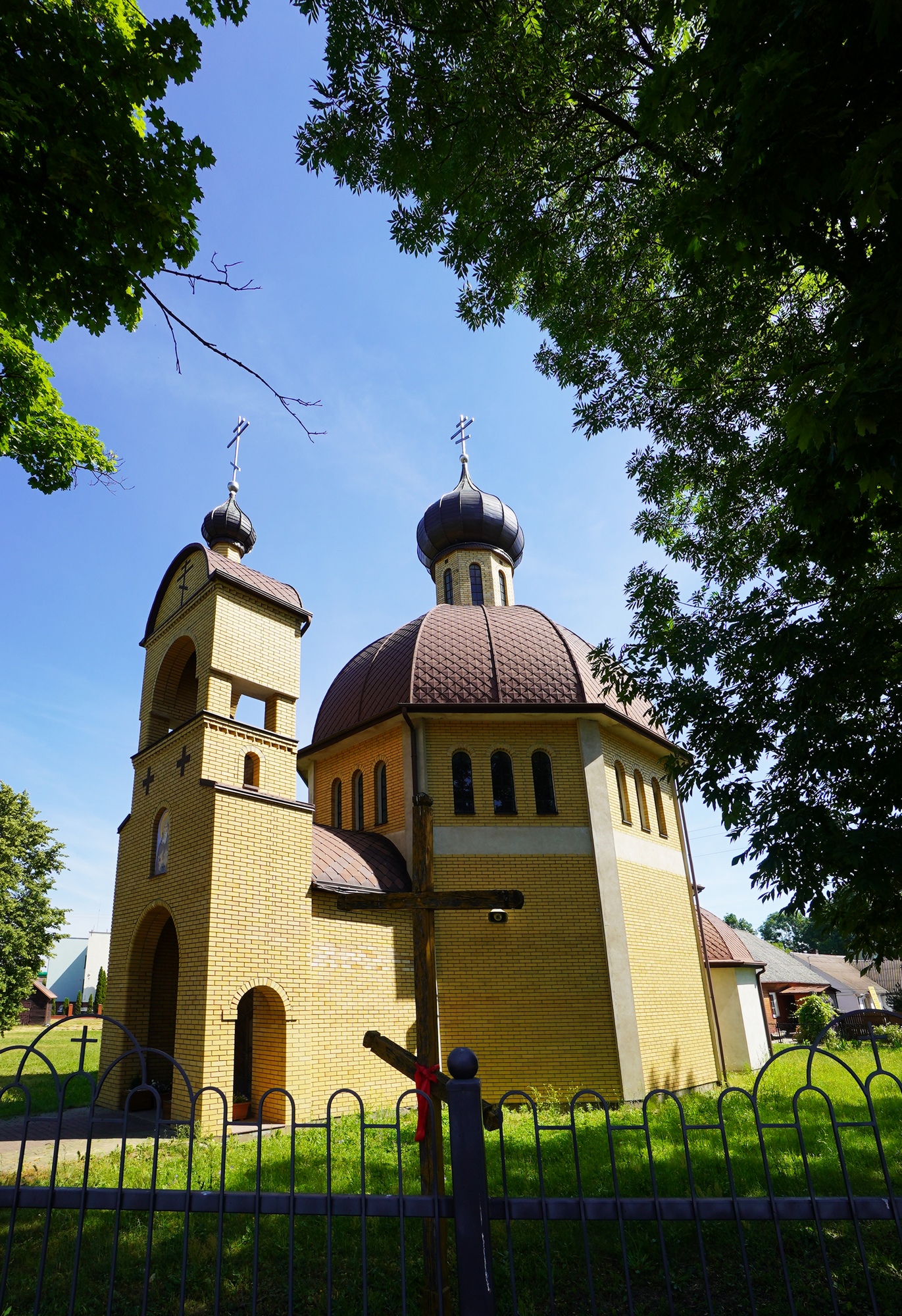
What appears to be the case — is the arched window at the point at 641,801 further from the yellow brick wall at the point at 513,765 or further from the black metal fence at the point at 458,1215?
the black metal fence at the point at 458,1215

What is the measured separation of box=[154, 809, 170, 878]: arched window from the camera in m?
10.2

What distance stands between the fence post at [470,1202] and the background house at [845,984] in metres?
34.3

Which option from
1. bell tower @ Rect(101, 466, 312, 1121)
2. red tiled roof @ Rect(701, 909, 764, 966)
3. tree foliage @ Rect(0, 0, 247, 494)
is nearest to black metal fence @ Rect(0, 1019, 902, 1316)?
bell tower @ Rect(101, 466, 312, 1121)

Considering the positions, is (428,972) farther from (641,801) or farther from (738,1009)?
(738,1009)

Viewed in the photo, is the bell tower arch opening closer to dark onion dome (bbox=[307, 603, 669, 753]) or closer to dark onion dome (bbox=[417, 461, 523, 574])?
dark onion dome (bbox=[307, 603, 669, 753])

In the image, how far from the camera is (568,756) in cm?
1282

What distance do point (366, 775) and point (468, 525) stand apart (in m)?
7.17

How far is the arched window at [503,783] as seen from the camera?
41.0ft

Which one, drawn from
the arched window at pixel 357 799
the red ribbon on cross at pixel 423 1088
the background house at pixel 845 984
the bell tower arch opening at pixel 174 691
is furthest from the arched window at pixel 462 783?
the background house at pixel 845 984

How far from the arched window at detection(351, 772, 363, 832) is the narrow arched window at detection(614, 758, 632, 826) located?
447 centimetres

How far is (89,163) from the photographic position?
3824 mm

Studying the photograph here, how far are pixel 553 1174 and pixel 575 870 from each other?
17.7 ft

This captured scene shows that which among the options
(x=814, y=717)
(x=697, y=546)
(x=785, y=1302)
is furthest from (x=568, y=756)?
(x=785, y=1302)

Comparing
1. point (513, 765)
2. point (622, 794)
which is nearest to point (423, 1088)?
point (513, 765)
